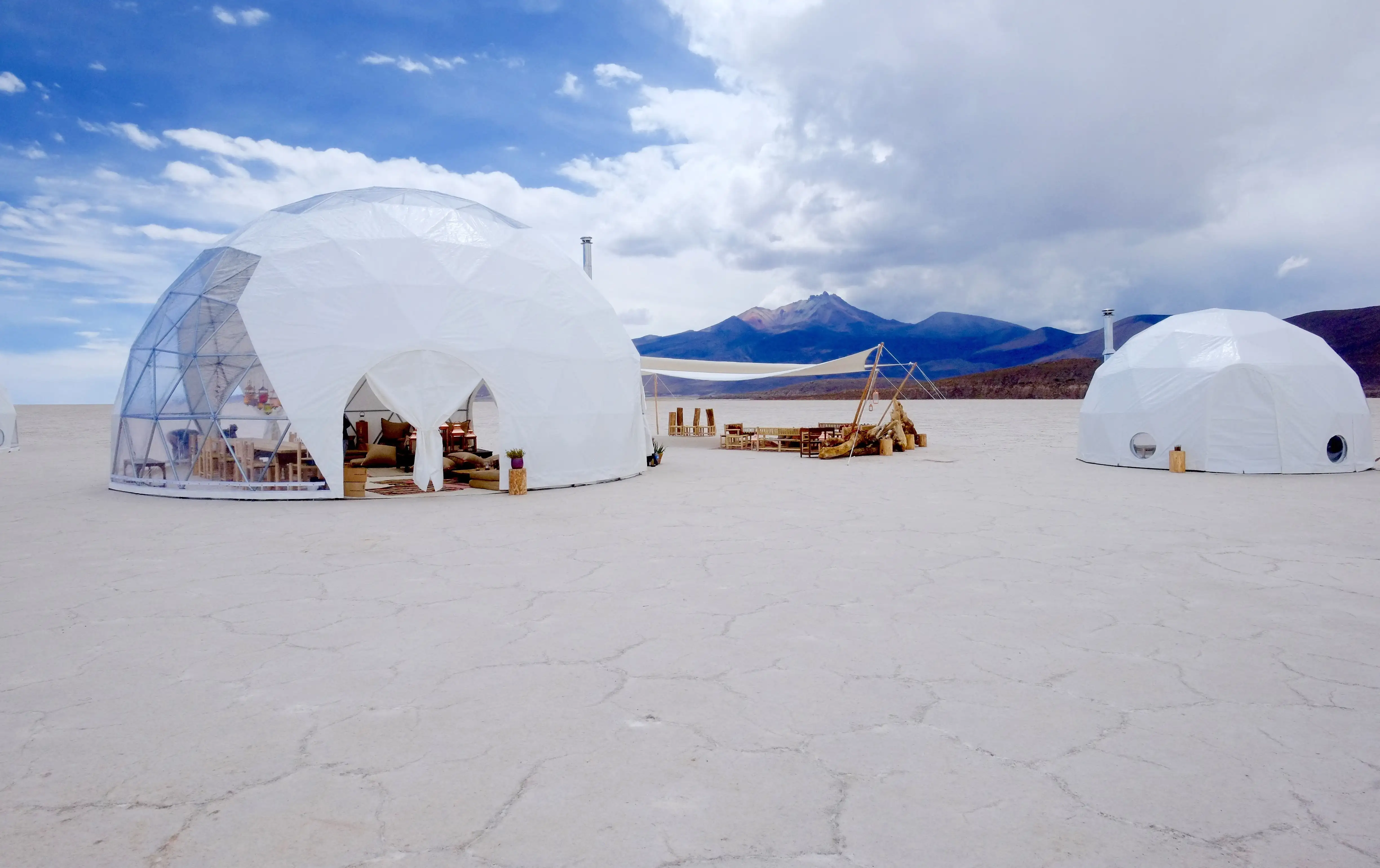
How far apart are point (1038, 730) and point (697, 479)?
29.1 ft

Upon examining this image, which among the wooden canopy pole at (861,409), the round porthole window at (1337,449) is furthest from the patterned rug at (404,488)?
the round porthole window at (1337,449)

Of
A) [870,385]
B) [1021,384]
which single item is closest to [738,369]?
[870,385]

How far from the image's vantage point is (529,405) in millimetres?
10375

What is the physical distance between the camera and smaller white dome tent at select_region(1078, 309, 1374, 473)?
11.8 m

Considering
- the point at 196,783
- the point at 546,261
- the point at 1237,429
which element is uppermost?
the point at 546,261

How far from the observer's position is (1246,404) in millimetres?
11875

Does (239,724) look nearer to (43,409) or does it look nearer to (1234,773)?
(1234,773)

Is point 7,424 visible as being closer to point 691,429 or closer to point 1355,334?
point 691,429

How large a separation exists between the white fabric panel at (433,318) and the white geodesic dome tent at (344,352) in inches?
0.8

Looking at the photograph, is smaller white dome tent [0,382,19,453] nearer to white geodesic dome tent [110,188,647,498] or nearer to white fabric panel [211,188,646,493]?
white geodesic dome tent [110,188,647,498]

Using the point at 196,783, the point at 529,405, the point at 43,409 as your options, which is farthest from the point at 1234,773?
the point at 43,409

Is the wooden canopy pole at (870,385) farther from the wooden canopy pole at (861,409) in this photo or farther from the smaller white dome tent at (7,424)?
the smaller white dome tent at (7,424)

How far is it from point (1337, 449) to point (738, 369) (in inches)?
430

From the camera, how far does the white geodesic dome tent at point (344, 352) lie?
9.63 metres
